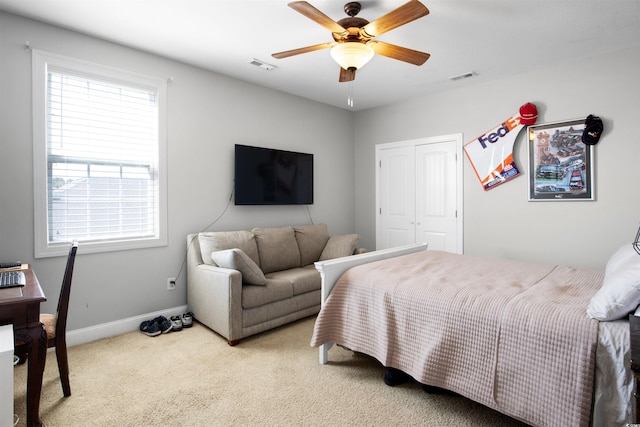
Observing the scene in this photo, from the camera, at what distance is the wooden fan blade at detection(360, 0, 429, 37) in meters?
1.90

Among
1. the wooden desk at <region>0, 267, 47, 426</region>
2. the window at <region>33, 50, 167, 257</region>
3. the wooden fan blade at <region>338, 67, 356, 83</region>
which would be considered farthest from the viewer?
the window at <region>33, 50, 167, 257</region>

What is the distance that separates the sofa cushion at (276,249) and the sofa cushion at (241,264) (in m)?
0.60

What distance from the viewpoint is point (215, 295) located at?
9.66 ft

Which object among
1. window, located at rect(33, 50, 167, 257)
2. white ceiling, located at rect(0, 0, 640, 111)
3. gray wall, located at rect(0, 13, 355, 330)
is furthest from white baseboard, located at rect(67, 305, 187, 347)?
white ceiling, located at rect(0, 0, 640, 111)

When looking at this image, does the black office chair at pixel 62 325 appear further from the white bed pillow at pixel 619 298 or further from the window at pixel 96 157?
the white bed pillow at pixel 619 298

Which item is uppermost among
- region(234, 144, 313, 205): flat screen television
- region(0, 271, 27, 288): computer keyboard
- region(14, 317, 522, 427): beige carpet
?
region(234, 144, 313, 205): flat screen television

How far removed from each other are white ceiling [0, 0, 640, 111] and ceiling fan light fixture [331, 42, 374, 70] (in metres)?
0.33

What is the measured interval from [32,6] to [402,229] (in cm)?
440

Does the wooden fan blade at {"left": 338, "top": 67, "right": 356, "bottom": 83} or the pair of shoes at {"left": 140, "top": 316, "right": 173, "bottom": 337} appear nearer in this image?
the wooden fan blade at {"left": 338, "top": 67, "right": 356, "bottom": 83}

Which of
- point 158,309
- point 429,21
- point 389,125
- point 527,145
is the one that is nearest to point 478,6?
point 429,21

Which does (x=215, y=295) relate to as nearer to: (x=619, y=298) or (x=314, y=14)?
(x=314, y=14)

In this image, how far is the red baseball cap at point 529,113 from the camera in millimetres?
3572

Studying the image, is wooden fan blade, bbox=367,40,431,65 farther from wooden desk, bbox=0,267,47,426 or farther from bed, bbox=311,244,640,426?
wooden desk, bbox=0,267,47,426

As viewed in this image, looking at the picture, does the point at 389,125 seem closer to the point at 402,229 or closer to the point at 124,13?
the point at 402,229
